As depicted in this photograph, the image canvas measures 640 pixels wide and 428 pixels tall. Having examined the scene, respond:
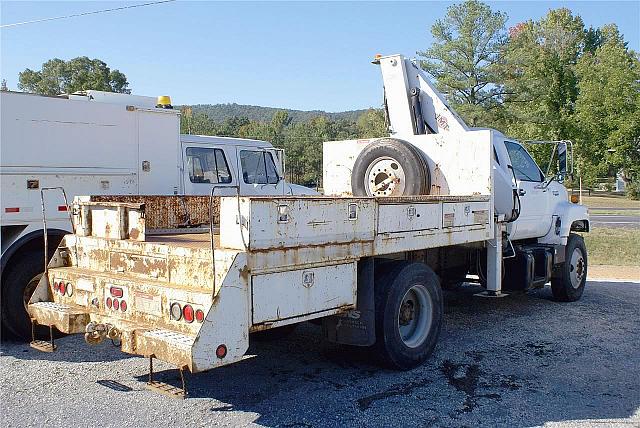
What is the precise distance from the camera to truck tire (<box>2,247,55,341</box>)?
23.1 ft

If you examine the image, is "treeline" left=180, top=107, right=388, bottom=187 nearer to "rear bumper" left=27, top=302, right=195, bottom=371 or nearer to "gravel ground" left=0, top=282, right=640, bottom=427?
"gravel ground" left=0, top=282, right=640, bottom=427

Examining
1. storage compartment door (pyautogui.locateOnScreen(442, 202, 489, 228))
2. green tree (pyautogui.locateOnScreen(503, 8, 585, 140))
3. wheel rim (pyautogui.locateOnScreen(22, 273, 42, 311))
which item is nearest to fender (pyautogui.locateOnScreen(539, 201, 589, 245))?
storage compartment door (pyautogui.locateOnScreen(442, 202, 489, 228))

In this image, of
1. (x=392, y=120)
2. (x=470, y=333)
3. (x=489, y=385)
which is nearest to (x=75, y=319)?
(x=489, y=385)

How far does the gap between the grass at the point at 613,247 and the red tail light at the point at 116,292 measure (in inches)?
478

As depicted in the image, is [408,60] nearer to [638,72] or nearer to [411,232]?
[411,232]

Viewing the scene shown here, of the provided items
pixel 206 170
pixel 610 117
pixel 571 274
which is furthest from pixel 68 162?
pixel 610 117

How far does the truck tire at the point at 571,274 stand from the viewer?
9578 millimetres

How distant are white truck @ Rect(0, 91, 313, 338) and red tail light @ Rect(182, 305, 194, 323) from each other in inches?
109

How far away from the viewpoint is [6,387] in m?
5.67

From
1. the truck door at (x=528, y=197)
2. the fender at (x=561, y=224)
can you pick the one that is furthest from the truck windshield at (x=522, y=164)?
the fender at (x=561, y=224)

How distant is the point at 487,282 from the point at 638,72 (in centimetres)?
3622

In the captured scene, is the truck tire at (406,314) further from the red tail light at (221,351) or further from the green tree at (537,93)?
the green tree at (537,93)

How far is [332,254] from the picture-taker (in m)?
5.09

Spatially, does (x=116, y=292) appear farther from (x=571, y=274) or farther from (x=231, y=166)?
(x=571, y=274)
